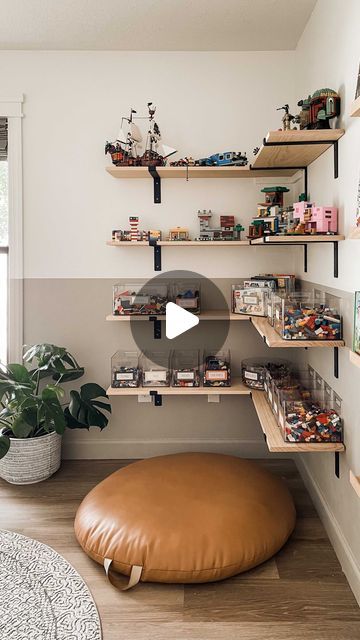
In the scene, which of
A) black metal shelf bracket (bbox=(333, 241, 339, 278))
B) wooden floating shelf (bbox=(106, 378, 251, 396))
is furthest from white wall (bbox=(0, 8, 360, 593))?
black metal shelf bracket (bbox=(333, 241, 339, 278))

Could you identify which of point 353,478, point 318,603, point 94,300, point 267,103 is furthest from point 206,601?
point 267,103

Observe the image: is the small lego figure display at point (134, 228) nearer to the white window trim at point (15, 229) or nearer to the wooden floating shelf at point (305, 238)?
the white window trim at point (15, 229)

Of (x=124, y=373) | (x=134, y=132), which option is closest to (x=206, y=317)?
(x=124, y=373)

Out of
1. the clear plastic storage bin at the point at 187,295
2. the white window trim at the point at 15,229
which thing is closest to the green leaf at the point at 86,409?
the white window trim at the point at 15,229

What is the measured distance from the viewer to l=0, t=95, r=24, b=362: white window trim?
2986mm

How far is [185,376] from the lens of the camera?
9.37 ft

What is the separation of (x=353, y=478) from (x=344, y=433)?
0.56 m

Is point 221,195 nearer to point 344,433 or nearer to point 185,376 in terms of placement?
point 185,376

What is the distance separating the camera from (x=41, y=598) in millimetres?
1863

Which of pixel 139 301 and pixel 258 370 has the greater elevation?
pixel 139 301

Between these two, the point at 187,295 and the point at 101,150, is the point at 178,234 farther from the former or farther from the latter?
the point at 101,150

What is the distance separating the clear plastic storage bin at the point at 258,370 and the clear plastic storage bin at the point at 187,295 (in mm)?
455

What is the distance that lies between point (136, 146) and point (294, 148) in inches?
44.0

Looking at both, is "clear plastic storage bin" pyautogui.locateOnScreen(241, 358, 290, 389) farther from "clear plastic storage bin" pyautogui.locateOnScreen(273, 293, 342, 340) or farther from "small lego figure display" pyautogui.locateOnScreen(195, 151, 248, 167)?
"small lego figure display" pyautogui.locateOnScreen(195, 151, 248, 167)
